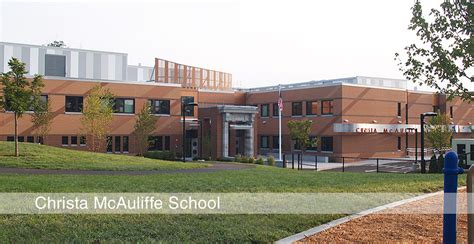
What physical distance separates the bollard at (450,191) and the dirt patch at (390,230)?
71.2 inches

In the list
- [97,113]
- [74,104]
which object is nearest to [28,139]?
[74,104]

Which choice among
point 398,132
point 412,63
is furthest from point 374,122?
point 412,63

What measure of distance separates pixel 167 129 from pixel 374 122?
22098mm

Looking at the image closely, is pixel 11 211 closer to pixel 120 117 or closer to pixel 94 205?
pixel 94 205

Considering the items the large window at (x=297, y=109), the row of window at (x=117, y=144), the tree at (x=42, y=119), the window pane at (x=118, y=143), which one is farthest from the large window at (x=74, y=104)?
the large window at (x=297, y=109)

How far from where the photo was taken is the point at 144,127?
144ft

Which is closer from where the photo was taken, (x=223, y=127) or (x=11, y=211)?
(x=11, y=211)

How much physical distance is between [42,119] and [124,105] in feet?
29.2

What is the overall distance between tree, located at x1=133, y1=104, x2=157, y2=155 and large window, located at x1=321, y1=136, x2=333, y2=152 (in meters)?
18.0

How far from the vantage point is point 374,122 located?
171 feet

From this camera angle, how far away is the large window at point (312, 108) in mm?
52438

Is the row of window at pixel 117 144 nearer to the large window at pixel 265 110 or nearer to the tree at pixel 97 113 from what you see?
the tree at pixel 97 113

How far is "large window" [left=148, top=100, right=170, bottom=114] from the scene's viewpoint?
48.7 meters

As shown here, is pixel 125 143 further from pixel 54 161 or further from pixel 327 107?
pixel 54 161
